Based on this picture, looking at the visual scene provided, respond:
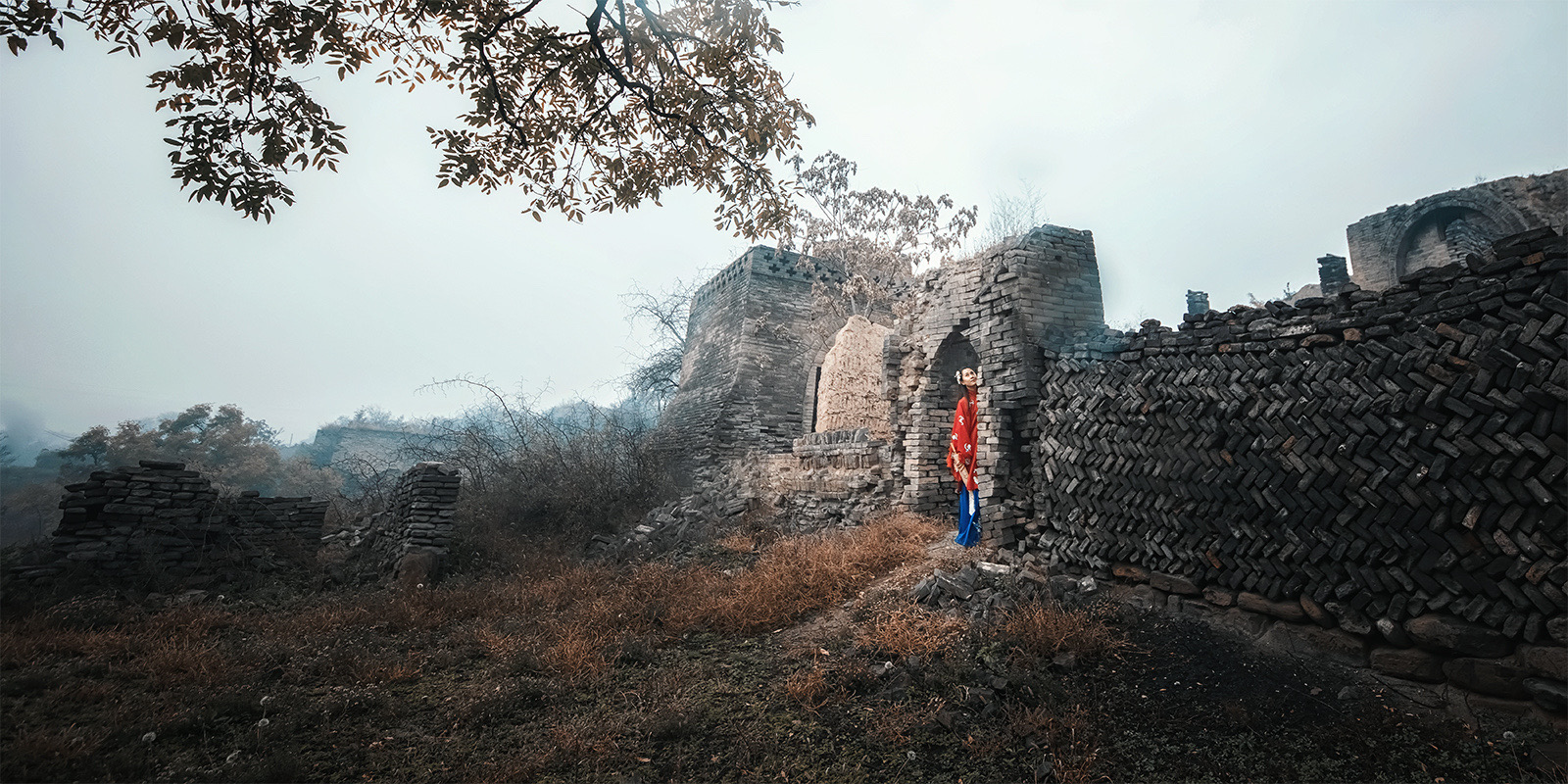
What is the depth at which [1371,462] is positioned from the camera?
381 centimetres

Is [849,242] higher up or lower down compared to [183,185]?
higher up

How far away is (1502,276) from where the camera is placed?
3512 mm

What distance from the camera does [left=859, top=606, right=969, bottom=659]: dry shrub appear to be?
4539 mm

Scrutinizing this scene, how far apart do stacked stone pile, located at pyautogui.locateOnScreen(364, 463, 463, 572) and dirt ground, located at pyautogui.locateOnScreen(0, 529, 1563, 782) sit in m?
4.11

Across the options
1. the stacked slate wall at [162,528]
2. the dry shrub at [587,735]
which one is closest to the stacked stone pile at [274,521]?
the stacked slate wall at [162,528]

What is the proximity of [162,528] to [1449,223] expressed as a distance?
25.7 m

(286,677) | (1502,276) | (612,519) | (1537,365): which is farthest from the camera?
(612,519)

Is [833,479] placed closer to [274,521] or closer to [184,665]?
[184,665]

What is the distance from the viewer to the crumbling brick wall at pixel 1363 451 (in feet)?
10.6

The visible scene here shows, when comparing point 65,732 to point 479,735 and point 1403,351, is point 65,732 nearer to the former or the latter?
point 479,735

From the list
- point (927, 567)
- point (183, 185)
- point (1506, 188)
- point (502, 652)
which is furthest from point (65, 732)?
point (1506, 188)

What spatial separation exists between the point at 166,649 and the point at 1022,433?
8.12m

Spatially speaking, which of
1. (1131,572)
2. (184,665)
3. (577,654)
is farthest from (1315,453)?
(184,665)

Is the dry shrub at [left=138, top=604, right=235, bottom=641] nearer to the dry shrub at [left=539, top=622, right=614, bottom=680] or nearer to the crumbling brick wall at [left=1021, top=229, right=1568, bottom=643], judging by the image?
the dry shrub at [left=539, top=622, right=614, bottom=680]
